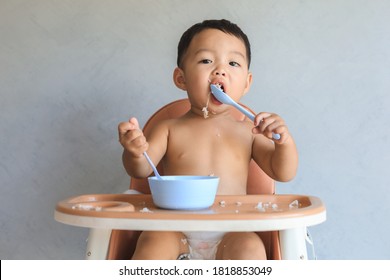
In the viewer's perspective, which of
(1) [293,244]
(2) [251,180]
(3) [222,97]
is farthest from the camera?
(2) [251,180]

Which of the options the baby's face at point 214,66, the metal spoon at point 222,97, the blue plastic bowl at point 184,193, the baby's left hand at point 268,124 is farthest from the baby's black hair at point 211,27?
the blue plastic bowl at point 184,193

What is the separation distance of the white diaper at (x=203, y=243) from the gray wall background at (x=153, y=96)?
0.46 m

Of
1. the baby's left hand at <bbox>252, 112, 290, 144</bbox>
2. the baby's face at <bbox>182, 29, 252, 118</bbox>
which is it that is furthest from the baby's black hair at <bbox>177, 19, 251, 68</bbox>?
the baby's left hand at <bbox>252, 112, 290, 144</bbox>

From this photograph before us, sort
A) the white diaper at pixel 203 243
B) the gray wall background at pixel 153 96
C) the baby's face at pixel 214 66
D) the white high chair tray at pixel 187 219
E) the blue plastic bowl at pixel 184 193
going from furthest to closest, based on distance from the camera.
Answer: the gray wall background at pixel 153 96 < the baby's face at pixel 214 66 < the white diaper at pixel 203 243 < the blue plastic bowl at pixel 184 193 < the white high chair tray at pixel 187 219

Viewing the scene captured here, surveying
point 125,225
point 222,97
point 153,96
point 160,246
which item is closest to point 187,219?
point 125,225

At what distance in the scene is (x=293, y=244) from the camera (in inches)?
34.9

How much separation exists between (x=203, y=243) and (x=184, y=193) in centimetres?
18

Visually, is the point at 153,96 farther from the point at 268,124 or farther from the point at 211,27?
the point at 268,124

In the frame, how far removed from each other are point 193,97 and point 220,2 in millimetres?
402

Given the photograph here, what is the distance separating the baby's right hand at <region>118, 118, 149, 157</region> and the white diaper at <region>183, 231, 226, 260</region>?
20 cm

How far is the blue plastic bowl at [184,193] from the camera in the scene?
89 centimetres

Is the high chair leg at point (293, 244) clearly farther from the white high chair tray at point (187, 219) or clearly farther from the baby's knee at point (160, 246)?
the baby's knee at point (160, 246)

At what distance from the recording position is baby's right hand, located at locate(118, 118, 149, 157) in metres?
0.99
